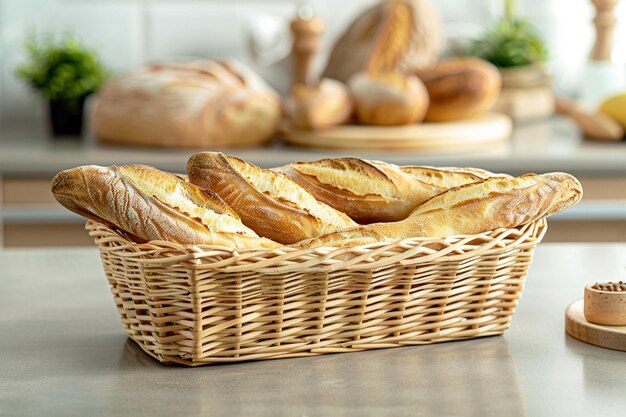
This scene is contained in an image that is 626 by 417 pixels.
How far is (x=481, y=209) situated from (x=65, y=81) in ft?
5.96

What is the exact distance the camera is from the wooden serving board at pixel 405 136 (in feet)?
7.32

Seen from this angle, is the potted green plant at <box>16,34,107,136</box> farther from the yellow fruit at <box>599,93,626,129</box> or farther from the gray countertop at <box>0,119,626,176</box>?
the yellow fruit at <box>599,93,626,129</box>

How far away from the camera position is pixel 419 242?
884 millimetres

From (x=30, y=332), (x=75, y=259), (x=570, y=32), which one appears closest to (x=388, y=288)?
(x=30, y=332)

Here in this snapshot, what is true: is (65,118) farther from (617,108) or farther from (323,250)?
(323,250)

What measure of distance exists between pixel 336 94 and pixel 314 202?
138 cm

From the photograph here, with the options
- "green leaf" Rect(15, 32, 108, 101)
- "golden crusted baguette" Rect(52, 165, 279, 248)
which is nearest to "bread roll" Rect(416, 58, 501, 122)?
"green leaf" Rect(15, 32, 108, 101)

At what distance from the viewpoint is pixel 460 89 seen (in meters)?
2.35

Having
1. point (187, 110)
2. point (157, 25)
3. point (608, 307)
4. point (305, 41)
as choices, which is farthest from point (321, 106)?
point (608, 307)

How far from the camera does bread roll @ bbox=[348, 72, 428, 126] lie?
2.26 meters

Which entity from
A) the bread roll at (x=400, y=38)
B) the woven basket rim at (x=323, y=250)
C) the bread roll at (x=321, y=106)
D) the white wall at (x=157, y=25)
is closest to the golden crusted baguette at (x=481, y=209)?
the woven basket rim at (x=323, y=250)

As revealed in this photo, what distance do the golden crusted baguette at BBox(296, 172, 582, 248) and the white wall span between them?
197cm

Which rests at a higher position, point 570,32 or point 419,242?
point 419,242

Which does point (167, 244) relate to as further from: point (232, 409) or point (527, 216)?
point (527, 216)
